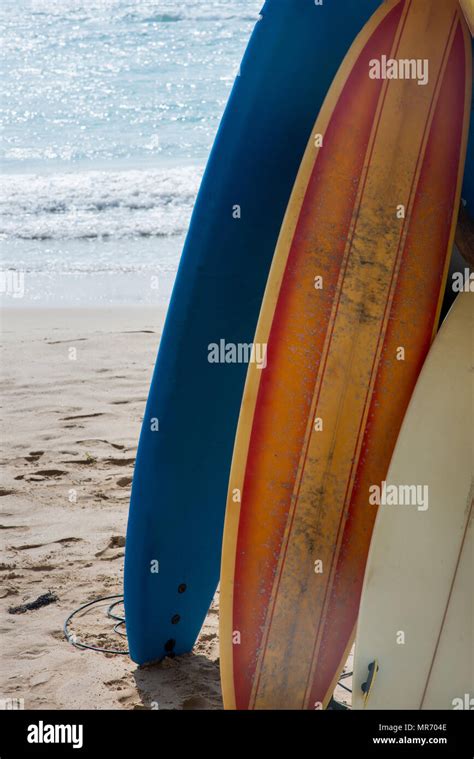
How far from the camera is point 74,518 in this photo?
13.2ft

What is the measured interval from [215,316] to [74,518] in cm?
137

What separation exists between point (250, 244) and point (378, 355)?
0.60m

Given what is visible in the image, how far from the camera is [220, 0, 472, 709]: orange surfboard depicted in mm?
2764

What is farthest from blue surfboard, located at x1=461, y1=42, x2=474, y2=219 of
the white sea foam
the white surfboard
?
the white sea foam

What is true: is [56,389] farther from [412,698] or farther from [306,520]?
[412,698]

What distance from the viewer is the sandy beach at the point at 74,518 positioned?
10.1 ft

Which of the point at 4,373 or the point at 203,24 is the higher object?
the point at 203,24

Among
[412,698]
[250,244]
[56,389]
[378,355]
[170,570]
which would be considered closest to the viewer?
[412,698]

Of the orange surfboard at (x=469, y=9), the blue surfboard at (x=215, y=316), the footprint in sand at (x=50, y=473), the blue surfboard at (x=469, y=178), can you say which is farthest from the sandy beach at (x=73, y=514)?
the orange surfboard at (x=469, y=9)

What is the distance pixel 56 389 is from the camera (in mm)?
5547

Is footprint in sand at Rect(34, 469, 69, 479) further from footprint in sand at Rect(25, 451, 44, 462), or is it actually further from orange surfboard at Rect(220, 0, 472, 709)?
orange surfboard at Rect(220, 0, 472, 709)

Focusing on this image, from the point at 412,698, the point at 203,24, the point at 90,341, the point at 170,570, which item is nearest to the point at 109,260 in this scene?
the point at 90,341

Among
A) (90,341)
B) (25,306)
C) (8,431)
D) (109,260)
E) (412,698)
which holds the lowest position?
(412,698)

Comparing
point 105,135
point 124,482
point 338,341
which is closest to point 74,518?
point 124,482
